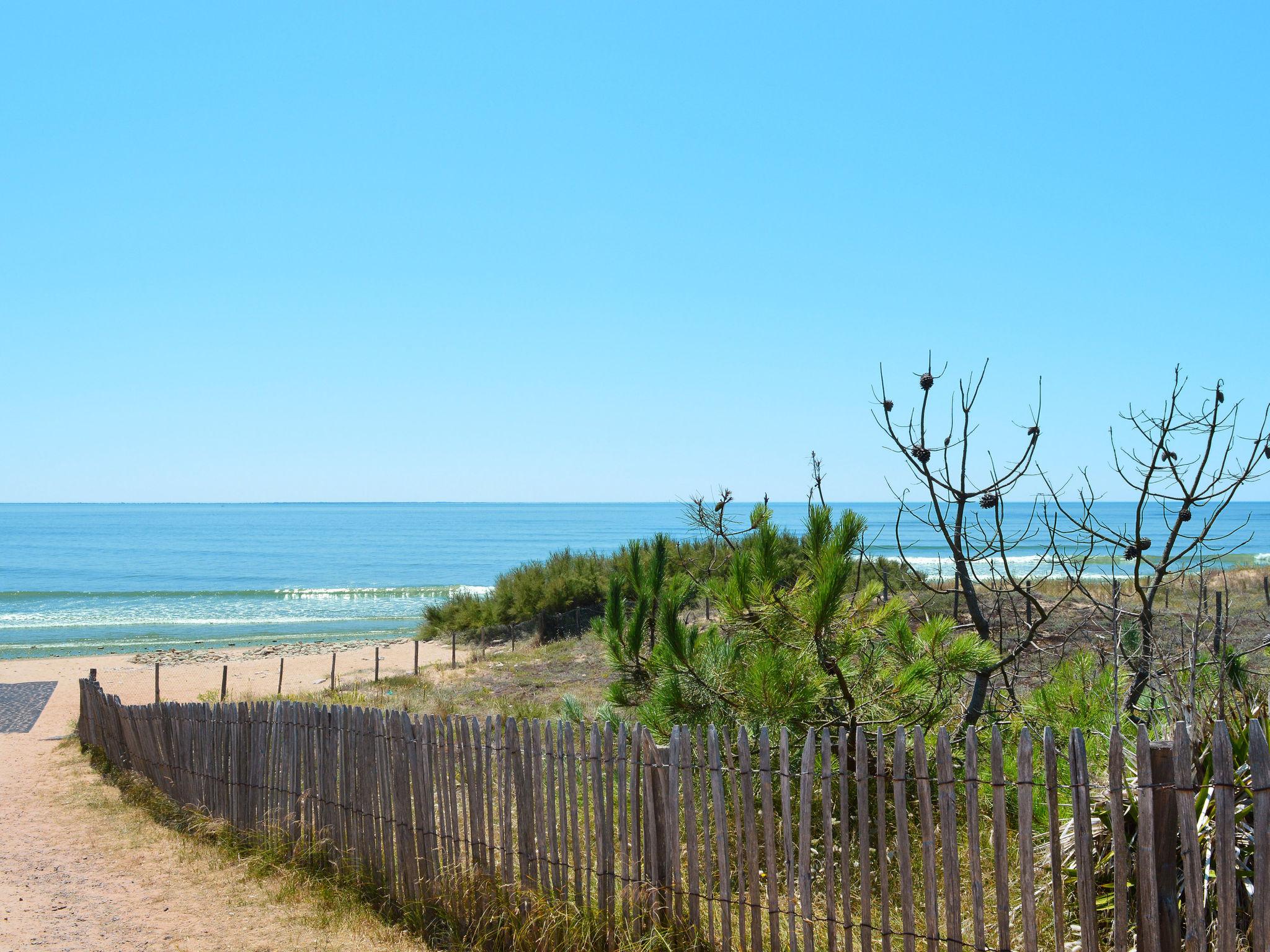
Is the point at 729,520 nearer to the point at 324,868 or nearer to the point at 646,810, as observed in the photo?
the point at 646,810

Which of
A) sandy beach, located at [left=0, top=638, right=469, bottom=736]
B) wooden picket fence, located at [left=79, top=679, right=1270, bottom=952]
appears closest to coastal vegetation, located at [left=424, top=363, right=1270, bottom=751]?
wooden picket fence, located at [left=79, top=679, right=1270, bottom=952]

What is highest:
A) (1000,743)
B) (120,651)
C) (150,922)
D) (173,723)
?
(1000,743)

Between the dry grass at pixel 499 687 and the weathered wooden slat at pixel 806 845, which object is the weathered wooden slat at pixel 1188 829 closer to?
the weathered wooden slat at pixel 806 845

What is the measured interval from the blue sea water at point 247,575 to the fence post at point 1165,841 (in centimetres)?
133

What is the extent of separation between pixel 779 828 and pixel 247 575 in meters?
58.9

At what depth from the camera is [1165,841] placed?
2.84 metres

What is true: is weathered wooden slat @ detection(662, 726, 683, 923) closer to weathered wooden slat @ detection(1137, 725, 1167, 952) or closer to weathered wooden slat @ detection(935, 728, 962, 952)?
weathered wooden slat @ detection(935, 728, 962, 952)

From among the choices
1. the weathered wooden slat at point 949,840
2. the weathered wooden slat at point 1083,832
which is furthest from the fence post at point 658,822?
the weathered wooden slat at point 1083,832

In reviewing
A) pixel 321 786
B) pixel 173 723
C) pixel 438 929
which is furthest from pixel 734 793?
pixel 173 723

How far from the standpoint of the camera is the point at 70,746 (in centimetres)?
1206

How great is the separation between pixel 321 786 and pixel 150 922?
1114 millimetres

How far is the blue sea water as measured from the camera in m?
33.7

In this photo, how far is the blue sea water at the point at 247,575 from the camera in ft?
110

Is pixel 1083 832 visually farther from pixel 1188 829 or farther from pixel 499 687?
pixel 499 687
